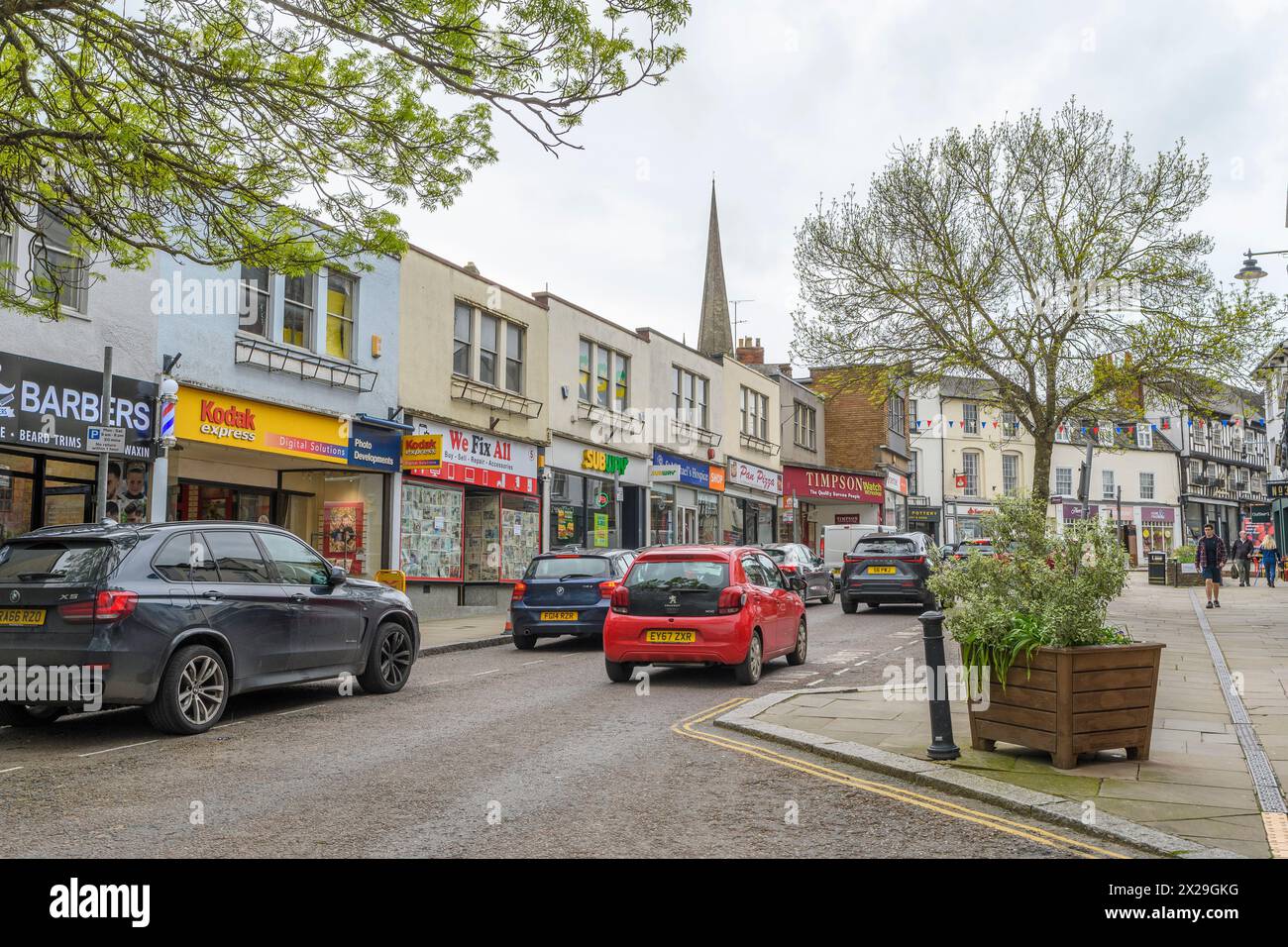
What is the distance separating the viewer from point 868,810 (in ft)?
19.9

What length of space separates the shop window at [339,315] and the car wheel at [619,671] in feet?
33.3

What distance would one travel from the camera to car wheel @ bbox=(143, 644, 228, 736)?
8.38m

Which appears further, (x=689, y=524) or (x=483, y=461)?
(x=689, y=524)

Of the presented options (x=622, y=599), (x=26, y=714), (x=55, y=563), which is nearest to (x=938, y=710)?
(x=622, y=599)

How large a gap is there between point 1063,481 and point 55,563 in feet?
226

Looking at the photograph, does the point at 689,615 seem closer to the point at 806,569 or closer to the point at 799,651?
the point at 799,651

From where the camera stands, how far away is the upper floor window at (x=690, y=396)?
3403 centimetres

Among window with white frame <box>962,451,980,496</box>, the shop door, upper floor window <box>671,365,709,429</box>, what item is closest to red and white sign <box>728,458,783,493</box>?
upper floor window <box>671,365,709,429</box>

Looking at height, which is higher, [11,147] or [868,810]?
[11,147]

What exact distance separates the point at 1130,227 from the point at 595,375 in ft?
44.9

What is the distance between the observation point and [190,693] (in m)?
8.61
